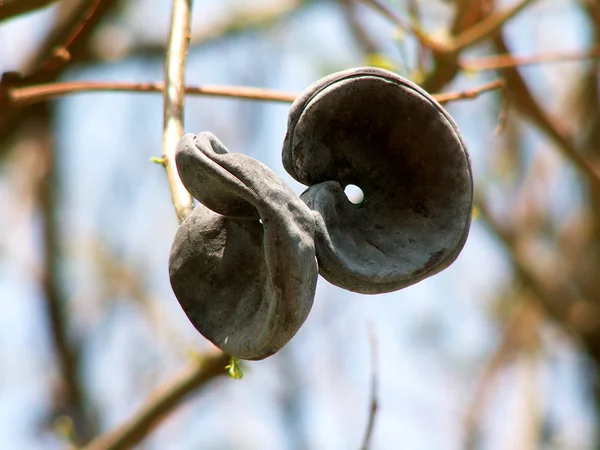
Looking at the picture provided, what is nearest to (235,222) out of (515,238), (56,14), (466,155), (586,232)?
(466,155)

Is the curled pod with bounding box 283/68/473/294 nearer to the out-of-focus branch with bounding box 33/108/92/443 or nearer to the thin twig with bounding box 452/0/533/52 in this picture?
the thin twig with bounding box 452/0/533/52

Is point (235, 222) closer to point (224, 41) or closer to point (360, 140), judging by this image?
point (360, 140)

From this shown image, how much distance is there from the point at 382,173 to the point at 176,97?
44 cm


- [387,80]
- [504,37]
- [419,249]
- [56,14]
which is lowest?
[504,37]

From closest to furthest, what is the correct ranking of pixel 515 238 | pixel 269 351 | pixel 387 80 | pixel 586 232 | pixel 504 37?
pixel 269 351
pixel 387 80
pixel 504 37
pixel 515 238
pixel 586 232

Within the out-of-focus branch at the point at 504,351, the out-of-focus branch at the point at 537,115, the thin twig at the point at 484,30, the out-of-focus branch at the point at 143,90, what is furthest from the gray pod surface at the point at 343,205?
the out-of-focus branch at the point at 504,351

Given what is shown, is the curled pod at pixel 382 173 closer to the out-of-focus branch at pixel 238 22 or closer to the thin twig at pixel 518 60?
the thin twig at pixel 518 60

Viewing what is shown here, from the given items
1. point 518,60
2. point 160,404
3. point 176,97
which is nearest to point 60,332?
point 160,404

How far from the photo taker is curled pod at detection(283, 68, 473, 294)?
1.23m

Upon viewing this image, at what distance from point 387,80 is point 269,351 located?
46cm

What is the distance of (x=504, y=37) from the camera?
2.99m

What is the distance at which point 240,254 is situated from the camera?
4.09 ft

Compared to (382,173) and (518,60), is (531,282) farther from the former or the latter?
(382,173)

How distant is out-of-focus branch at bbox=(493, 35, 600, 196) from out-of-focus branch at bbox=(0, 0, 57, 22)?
1.70 m
